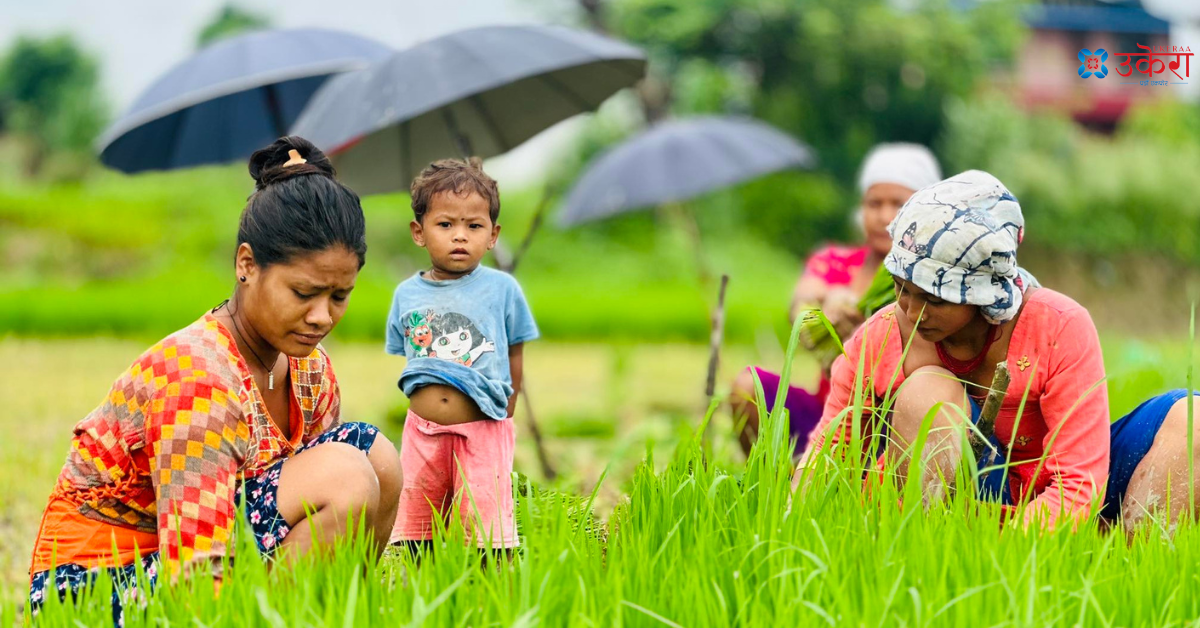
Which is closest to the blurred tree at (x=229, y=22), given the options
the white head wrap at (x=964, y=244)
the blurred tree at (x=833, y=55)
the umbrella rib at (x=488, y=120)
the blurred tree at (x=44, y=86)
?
the blurred tree at (x=44, y=86)

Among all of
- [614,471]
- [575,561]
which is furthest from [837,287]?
[575,561]

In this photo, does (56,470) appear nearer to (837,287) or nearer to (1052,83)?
(837,287)

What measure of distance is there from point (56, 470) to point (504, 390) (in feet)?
10.5

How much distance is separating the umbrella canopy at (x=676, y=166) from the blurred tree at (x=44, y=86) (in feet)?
72.3

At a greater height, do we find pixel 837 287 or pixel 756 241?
pixel 756 241

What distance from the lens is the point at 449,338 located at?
3.09m

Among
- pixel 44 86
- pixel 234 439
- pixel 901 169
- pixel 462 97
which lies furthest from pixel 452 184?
pixel 44 86

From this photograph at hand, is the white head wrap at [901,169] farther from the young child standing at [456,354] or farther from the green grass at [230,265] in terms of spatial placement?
the green grass at [230,265]

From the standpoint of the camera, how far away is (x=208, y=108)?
5.53 meters

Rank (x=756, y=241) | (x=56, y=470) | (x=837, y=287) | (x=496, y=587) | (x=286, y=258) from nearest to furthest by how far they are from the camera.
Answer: (x=496, y=587) → (x=286, y=258) → (x=837, y=287) → (x=56, y=470) → (x=756, y=241)

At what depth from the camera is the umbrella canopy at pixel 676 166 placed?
6961mm

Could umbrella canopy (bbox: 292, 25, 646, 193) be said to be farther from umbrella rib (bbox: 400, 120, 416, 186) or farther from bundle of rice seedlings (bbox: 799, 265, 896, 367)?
bundle of rice seedlings (bbox: 799, 265, 896, 367)

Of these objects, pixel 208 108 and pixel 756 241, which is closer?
pixel 208 108

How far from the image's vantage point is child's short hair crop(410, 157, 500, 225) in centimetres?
308
